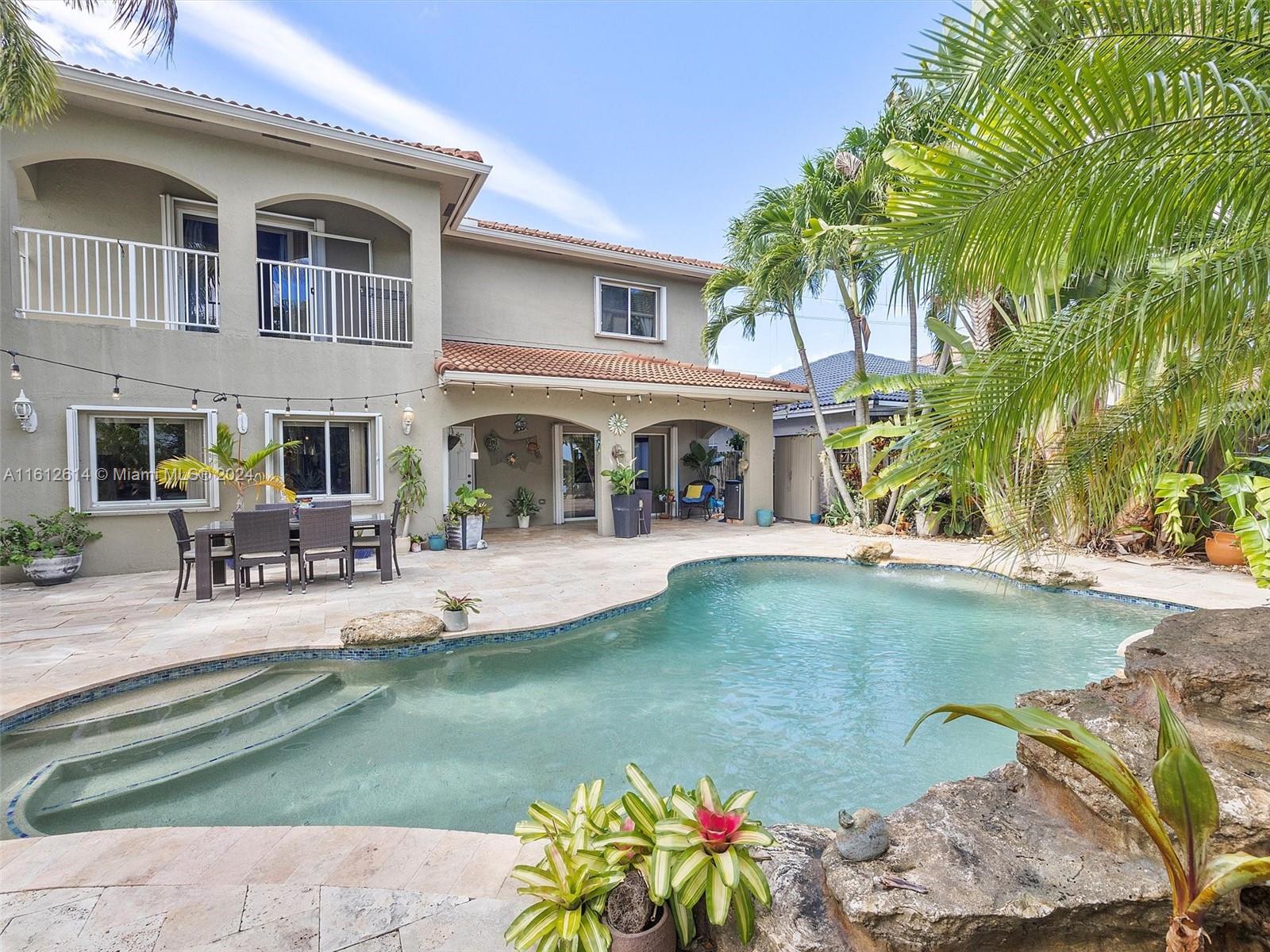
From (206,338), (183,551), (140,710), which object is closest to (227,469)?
(183,551)

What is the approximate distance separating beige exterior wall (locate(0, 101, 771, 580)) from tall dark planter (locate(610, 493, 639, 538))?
0.40 m

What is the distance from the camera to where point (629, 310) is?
1722cm

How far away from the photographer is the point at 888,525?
15.2 metres

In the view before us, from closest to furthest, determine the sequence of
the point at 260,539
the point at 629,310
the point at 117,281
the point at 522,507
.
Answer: the point at 260,539 < the point at 117,281 < the point at 522,507 < the point at 629,310

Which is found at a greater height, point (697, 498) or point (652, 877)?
point (697, 498)

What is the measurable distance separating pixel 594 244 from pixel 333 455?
841 centimetres

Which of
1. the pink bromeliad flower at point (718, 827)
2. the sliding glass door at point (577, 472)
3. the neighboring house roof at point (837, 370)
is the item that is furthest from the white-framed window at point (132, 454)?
the neighboring house roof at point (837, 370)

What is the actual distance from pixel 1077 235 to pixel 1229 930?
2.90 meters

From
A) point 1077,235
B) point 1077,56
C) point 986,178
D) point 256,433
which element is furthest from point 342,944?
point 256,433

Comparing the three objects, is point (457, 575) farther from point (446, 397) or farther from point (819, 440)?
point (819, 440)

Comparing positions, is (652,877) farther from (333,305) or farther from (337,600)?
(333,305)

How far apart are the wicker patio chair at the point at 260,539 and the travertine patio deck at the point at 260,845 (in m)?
0.51

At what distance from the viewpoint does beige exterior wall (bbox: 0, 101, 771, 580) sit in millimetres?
9586

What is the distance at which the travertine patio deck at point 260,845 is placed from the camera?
261 cm
